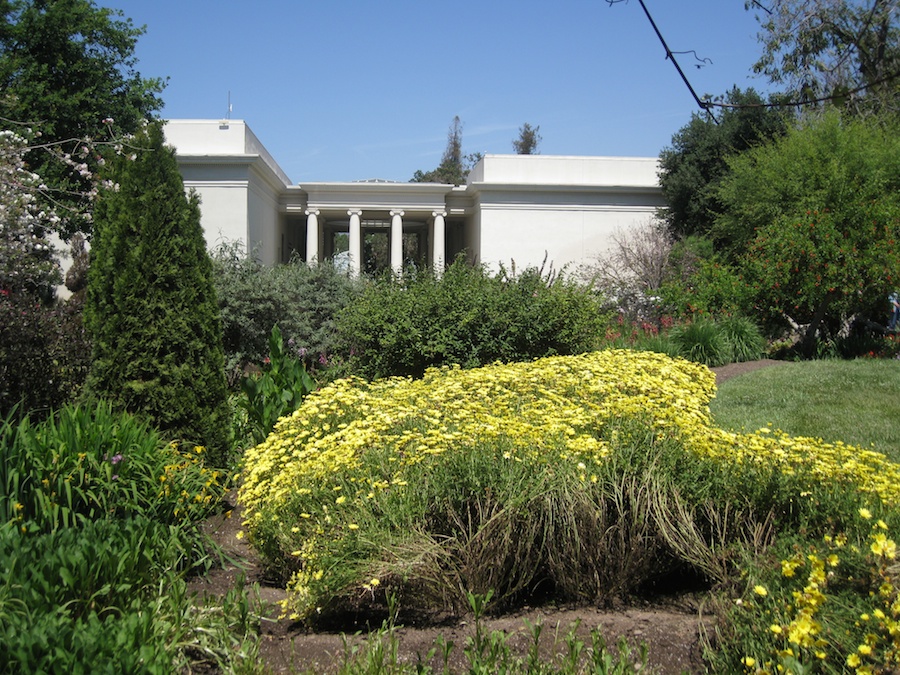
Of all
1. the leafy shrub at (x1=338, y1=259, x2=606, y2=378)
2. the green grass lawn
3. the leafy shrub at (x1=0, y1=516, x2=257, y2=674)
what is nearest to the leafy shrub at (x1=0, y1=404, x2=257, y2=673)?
the leafy shrub at (x1=0, y1=516, x2=257, y2=674)

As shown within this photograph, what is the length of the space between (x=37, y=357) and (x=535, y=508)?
5590 millimetres

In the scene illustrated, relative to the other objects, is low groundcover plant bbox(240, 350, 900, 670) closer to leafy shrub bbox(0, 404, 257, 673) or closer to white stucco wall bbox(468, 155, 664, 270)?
leafy shrub bbox(0, 404, 257, 673)

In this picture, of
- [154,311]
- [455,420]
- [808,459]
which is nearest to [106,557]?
[455,420]

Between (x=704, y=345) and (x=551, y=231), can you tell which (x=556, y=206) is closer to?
(x=551, y=231)

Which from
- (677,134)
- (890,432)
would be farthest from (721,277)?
(677,134)

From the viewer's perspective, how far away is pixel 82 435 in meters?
4.43

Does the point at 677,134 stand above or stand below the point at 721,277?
above

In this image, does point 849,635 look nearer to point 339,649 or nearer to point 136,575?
point 339,649

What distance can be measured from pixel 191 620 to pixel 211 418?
108 inches

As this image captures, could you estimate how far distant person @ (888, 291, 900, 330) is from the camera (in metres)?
14.7

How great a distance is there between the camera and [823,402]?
29.1 ft

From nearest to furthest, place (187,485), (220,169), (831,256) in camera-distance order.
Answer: (187,485)
(831,256)
(220,169)

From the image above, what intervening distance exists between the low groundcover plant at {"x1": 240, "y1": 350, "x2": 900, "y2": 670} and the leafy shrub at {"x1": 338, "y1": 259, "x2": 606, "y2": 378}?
207 inches

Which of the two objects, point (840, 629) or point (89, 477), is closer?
point (840, 629)
